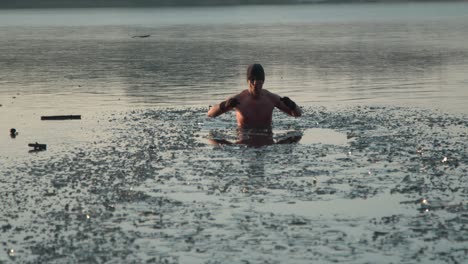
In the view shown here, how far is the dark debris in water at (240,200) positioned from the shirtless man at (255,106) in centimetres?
73

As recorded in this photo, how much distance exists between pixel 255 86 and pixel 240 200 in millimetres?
7726

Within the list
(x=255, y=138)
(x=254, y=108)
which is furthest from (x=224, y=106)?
(x=255, y=138)

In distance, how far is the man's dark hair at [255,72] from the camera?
69.9 feet

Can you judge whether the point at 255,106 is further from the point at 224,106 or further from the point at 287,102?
the point at 287,102

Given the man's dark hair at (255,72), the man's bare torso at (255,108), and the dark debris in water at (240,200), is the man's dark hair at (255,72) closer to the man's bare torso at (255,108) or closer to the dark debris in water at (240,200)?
the man's bare torso at (255,108)

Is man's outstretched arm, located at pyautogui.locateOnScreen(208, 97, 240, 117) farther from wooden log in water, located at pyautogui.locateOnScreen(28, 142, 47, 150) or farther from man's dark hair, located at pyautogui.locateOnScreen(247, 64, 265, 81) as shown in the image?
wooden log in water, located at pyautogui.locateOnScreen(28, 142, 47, 150)

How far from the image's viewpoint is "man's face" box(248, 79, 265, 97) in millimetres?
21938

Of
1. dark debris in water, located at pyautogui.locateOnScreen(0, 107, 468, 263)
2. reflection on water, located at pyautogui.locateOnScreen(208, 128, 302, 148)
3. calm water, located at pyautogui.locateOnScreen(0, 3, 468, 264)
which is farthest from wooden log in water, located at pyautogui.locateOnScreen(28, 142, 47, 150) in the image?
reflection on water, located at pyautogui.locateOnScreen(208, 128, 302, 148)

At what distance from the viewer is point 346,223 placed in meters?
13.2

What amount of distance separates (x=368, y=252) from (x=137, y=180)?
5.80 m

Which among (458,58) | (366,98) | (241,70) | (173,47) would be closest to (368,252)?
(366,98)

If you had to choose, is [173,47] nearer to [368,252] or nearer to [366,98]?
[366,98]

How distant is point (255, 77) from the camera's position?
854 inches

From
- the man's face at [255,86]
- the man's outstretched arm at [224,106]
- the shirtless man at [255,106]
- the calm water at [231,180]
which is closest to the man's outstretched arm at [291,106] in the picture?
the shirtless man at [255,106]
